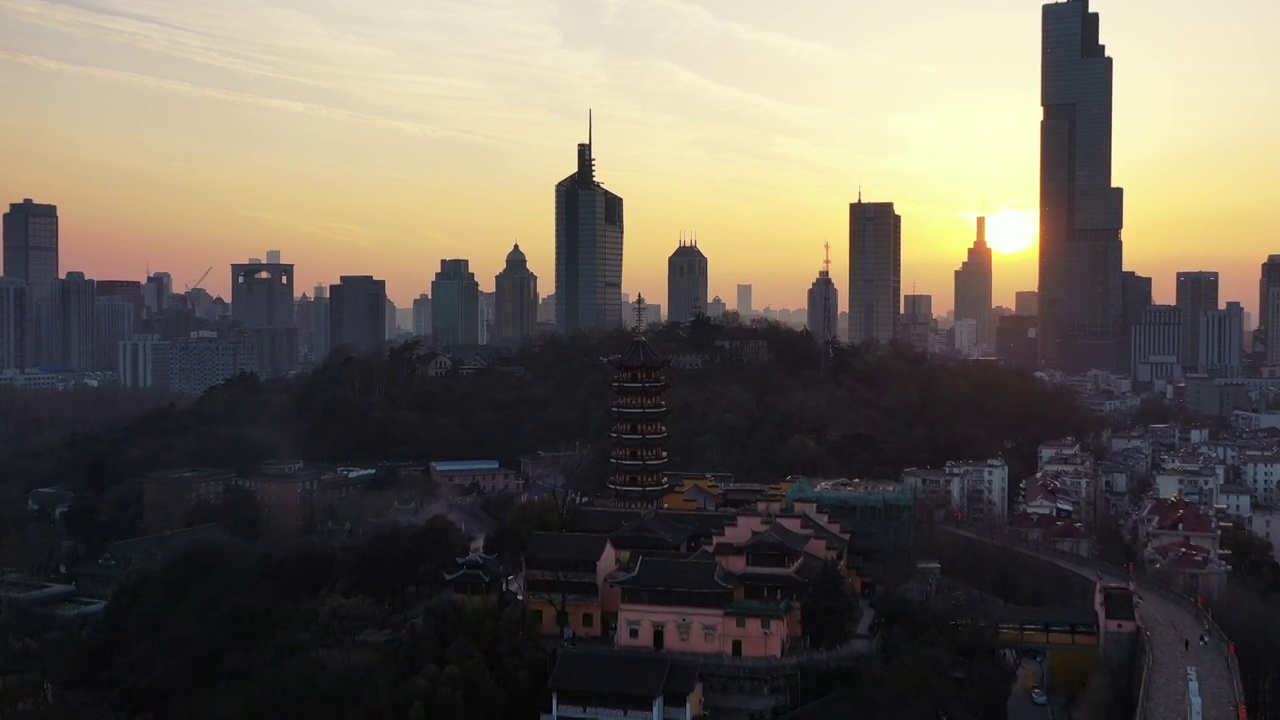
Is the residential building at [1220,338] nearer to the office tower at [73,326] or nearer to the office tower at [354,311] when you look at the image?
the office tower at [354,311]

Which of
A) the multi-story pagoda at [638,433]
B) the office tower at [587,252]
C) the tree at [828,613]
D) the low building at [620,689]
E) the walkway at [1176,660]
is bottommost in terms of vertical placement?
the low building at [620,689]

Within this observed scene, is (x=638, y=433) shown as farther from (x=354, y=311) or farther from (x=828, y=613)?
(x=354, y=311)

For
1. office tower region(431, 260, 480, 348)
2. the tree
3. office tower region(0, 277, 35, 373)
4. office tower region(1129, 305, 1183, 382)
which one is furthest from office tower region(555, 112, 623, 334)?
the tree

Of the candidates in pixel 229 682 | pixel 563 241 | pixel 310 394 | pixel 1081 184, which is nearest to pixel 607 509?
pixel 229 682

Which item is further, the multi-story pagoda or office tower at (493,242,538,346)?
office tower at (493,242,538,346)

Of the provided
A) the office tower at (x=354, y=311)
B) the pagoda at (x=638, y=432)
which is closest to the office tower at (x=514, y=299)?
the office tower at (x=354, y=311)

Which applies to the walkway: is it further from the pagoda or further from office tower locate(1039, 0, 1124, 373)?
office tower locate(1039, 0, 1124, 373)
